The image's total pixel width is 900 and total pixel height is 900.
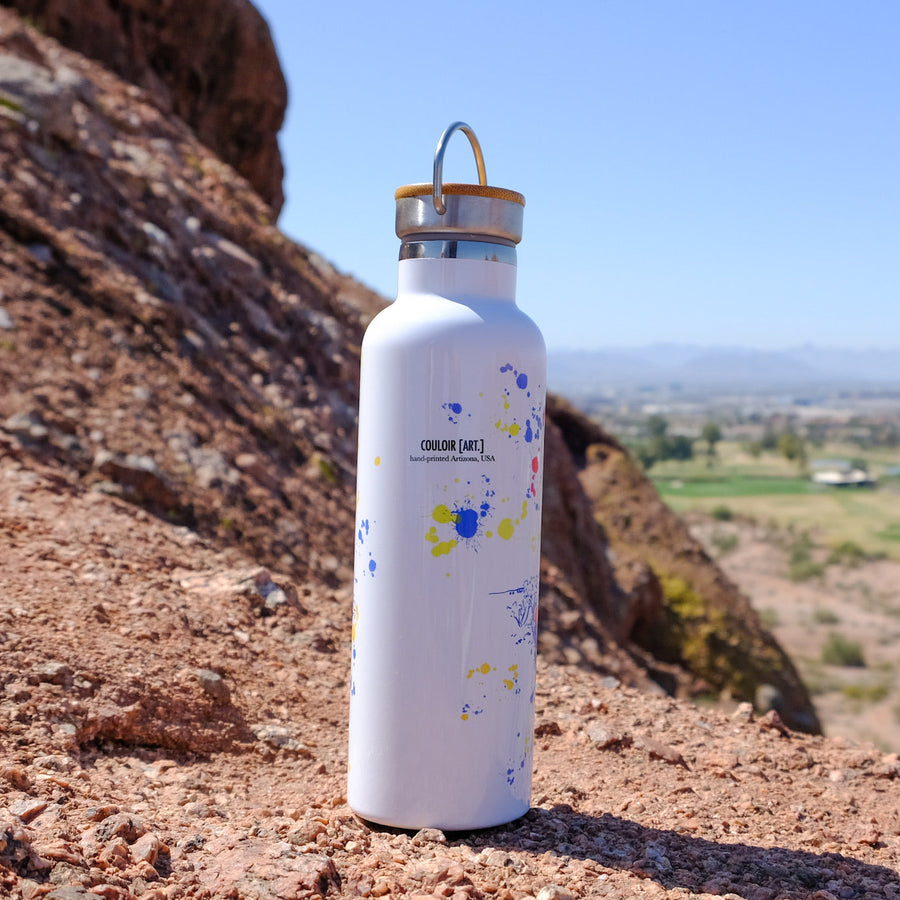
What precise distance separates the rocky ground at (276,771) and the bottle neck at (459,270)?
1.64 m

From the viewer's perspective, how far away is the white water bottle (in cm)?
287

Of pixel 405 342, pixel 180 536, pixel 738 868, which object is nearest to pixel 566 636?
pixel 180 536

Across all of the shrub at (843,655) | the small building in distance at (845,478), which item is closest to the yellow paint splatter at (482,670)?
the shrub at (843,655)

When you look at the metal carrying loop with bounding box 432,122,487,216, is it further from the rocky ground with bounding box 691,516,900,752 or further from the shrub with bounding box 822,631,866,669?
the shrub with bounding box 822,631,866,669

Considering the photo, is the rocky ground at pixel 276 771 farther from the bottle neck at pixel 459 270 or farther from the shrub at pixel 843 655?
the shrub at pixel 843 655

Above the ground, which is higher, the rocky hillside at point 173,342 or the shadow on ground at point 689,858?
the rocky hillside at point 173,342

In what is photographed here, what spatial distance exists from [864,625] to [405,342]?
6643cm

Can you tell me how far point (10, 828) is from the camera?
244 centimetres

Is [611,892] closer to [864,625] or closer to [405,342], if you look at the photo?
[405,342]

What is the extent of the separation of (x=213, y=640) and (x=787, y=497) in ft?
360

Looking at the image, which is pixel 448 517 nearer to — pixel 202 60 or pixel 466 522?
pixel 466 522

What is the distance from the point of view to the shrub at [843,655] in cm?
5319

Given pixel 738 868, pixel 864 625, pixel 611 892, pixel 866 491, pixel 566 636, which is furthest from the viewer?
pixel 866 491

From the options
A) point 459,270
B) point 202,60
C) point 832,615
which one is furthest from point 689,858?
point 832,615
